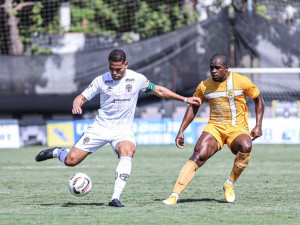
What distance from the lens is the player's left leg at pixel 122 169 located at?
28.6ft

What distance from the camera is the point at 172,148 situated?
21.5 m

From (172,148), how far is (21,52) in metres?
6.97

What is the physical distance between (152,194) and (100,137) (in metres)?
1.63

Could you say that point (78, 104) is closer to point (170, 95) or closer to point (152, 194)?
point (170, 95)

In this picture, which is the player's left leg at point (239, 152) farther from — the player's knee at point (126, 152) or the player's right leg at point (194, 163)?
the player's knee at point (126, 152)

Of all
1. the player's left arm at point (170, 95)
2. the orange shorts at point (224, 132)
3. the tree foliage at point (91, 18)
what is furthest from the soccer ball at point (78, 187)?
the tree foliage at point (91, 18)

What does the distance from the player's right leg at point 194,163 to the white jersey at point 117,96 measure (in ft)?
3.04

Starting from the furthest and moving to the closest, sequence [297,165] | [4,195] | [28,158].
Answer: [28,158] → [297,165] → [4,195]

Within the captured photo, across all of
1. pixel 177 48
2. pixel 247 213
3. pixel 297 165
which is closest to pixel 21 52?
pixel 177 48

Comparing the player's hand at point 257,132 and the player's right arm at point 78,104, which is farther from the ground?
the player's right arm at point 78,104

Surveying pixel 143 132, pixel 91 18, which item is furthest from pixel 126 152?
pixel 91 18

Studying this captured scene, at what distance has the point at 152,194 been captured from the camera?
10281 mm

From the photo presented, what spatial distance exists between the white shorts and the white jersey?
0.23 feet

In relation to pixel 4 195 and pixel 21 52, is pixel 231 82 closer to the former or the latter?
pixel 4 195
